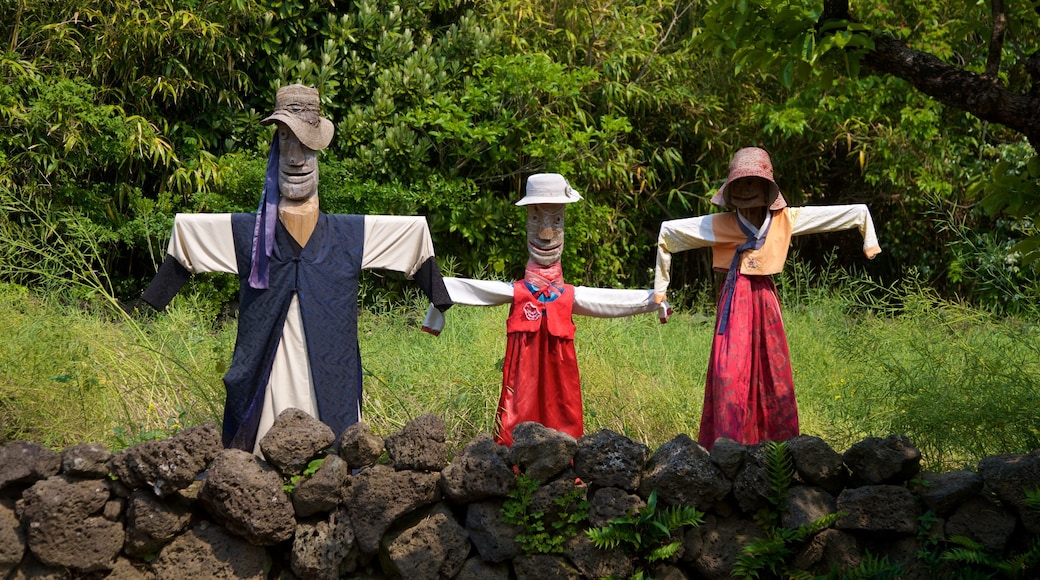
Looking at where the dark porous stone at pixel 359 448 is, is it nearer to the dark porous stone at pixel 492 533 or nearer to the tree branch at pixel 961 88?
the dark porous stone at pixel 492 533

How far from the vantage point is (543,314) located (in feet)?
15.7

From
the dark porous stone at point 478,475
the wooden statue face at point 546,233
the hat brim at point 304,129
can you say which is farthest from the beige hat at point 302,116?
the dark porous stone at point 478,475

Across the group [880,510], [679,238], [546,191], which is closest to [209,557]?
[546,191]

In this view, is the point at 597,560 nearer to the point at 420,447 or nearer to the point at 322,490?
the point at 420,447

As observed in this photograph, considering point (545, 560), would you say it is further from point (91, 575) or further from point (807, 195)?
point (807, 195)

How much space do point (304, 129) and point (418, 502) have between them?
1.64m

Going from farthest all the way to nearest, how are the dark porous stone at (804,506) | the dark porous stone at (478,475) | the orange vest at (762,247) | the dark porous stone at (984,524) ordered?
the orange vest at (762,247), the dark porous stone at (478,475), the dark porous stone at (804,506), the dark porous stone at (984,524)

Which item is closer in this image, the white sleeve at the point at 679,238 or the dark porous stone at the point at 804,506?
the dark porous stone at the point at 804,506

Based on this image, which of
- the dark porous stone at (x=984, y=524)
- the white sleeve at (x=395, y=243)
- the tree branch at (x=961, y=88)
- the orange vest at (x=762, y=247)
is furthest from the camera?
the orange vest at (x=762, y=247)

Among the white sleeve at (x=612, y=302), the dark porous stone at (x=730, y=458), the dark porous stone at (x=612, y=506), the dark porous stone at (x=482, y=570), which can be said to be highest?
the white sleeve at (x=612, y=302)

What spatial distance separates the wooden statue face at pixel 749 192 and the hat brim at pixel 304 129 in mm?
1762

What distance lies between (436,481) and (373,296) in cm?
440

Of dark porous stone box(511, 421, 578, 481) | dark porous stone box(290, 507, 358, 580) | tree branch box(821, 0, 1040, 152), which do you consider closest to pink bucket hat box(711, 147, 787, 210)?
tree branch box(821, 0, 1040, 152)

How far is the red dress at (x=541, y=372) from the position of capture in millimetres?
4723
